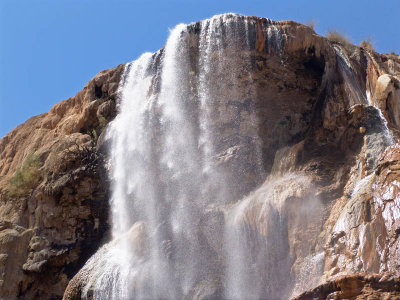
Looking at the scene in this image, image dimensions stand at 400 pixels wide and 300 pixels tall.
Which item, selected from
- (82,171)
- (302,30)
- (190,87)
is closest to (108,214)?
(82,171)

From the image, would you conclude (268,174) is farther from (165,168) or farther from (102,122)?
(102,122)

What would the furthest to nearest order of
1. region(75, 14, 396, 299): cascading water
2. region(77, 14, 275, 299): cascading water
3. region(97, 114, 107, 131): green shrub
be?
1. region(97, 114, 107, 131): green shrub
2. region(77, 14, 275, 299): cascading water
3. region(75, 14, 396, 299): cascading water

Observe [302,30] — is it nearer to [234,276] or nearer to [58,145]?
[234,276]

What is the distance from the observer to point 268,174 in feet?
52.4

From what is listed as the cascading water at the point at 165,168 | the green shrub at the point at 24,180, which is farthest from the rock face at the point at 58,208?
the cascading water at the point at 165,168

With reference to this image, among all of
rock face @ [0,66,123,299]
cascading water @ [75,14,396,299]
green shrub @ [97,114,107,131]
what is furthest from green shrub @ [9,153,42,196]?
cascading water @ [75,14,396,299]

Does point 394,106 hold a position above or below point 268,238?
above

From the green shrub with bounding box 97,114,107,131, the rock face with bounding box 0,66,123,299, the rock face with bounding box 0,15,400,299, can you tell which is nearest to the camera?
the rock face with bounding box 0,15,400,299

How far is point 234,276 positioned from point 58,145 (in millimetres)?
10062

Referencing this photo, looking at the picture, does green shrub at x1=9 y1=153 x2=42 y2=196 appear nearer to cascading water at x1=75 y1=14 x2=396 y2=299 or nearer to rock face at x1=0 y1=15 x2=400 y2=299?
rock face at x1=0 y1=15 x2=400 y2=299

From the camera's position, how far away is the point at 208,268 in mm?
14125

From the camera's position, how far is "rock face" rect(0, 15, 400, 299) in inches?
475

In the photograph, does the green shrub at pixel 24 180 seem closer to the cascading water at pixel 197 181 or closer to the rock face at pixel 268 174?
the rock face at pixel 268 174

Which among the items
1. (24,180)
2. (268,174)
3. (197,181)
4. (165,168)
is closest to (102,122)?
(24,180)
